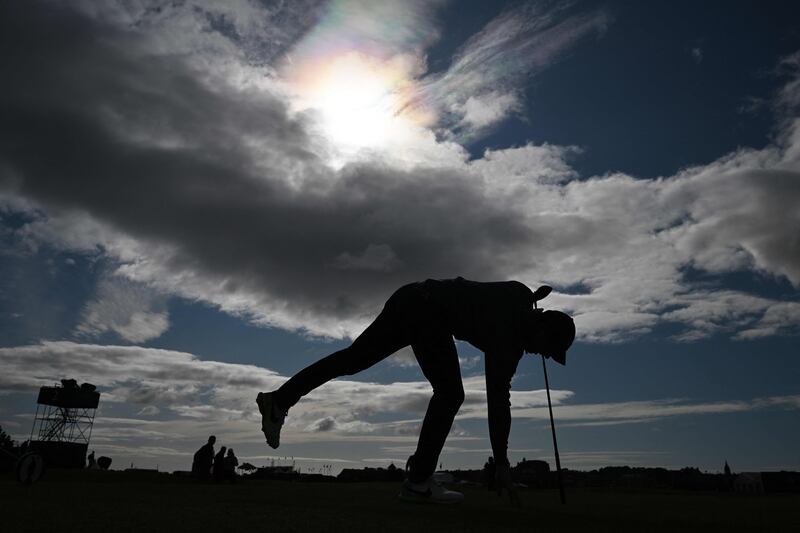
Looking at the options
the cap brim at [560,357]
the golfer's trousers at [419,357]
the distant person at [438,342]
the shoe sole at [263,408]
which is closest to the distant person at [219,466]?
the shoe sole at [263,408]

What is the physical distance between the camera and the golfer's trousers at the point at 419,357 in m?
5.39

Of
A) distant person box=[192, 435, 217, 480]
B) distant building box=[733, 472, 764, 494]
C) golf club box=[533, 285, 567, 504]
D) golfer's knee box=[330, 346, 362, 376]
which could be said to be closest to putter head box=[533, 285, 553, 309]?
golf club box=[533, 285, 567, 504]

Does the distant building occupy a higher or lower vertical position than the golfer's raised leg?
lower

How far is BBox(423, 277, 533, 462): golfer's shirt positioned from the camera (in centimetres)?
498

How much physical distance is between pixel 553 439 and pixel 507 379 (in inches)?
93.5

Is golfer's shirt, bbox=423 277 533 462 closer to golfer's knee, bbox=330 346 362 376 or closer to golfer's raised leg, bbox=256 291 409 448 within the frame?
golfer's raised leg, bbox=256 291 409 448

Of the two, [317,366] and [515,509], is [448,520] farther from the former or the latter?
[317,366]

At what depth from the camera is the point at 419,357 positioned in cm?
564

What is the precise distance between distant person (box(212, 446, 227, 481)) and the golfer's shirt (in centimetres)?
1249

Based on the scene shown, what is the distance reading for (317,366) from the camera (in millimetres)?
5562

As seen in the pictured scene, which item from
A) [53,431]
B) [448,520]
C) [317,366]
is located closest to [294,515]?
[448,520]

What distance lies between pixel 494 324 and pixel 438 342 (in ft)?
1.95

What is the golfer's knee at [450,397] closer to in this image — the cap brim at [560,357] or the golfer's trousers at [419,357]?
the golfer's trousers at [419,357]

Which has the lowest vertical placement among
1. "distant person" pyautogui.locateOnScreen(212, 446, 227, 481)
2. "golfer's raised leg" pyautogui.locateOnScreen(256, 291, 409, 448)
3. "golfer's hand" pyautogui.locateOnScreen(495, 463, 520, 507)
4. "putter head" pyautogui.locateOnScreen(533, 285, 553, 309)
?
"golfer's hand" pyautogui.locateOnScreen(495, 463, 520, 507)
